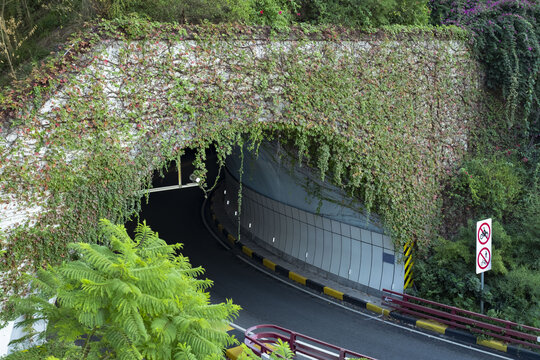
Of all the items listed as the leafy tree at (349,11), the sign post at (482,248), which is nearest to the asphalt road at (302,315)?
the sign post at (482,248)

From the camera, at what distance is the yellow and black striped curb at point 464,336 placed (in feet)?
35.6

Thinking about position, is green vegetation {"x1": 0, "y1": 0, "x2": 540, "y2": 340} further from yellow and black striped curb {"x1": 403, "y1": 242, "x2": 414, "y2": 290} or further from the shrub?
yellow and black striped curb {"x1": 403, "y1": 242, "x2": 414, "y2": 290}

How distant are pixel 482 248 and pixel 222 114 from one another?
6.48 m

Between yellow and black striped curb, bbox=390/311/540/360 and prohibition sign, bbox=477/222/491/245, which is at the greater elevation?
prohibition sign, bbox=477/222/491/245

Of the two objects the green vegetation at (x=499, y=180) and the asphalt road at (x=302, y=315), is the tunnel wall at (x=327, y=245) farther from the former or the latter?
the asphalt road at (x=302, y=315)

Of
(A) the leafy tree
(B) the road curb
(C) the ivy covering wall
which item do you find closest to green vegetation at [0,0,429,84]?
(A) the leafy tree

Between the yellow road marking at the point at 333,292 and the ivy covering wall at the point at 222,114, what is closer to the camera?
the ivy covering wall at the point at 222,114

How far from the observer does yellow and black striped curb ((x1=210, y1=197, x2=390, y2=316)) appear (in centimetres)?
1323

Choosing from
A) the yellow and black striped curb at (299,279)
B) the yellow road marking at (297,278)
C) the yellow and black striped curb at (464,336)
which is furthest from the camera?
the yellow road marking at (297,278)

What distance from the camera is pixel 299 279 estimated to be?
14.8m

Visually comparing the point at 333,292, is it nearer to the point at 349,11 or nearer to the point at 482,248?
the point at 482,248

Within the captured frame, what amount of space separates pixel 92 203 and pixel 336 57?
6007mm

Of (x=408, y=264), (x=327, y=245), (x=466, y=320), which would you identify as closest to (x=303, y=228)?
(x=327, y=245)

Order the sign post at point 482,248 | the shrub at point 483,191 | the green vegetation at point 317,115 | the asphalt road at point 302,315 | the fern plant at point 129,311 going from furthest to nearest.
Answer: the shrub at point 483,191 → the sign post at point 482,248 → the asphalt road at point 302,315 → the green vegetation at point 317,115 → the fern plant at point 129,311
